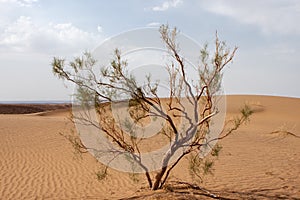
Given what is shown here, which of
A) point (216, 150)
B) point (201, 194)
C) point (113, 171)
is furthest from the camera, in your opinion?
point (113, 171)

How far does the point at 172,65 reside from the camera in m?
8.15

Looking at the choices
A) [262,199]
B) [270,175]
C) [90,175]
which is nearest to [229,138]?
[270,175]

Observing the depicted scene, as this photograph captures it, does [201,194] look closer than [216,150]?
Yes

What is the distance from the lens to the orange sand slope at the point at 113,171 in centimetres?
966

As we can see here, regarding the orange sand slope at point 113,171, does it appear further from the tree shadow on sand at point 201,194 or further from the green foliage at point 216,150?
the green foliage at point 216,150

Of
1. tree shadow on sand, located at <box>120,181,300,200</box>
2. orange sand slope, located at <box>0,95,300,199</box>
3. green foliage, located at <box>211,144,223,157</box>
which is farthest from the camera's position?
orange sand slope, located at <box>0,95,300,199</box>

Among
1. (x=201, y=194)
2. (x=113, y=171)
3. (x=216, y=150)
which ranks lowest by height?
(x=113, y=171)

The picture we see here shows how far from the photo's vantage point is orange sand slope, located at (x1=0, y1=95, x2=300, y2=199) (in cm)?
966

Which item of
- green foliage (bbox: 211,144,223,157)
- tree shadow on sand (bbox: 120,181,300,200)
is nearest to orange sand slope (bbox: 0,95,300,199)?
tree shadow on sand (bbox: 120,181,300,200)

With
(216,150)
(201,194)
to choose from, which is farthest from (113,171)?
(216,150)

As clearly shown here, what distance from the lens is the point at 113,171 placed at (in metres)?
12.6

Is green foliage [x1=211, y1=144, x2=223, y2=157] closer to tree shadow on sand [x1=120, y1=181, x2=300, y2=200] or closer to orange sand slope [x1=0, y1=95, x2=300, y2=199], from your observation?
tree shadow on sand [x1=120, y1=181, x2=300, y2=200]

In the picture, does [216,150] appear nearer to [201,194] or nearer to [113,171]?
[201,194]

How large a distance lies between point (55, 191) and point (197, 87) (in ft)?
16.9
